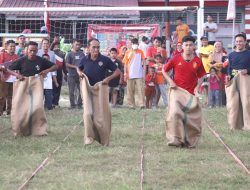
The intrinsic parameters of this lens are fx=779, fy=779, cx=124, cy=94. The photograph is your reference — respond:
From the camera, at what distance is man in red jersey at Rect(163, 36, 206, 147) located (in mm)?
12539

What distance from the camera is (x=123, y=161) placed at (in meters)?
11.0

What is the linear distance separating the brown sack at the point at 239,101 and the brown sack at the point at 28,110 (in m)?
3.69

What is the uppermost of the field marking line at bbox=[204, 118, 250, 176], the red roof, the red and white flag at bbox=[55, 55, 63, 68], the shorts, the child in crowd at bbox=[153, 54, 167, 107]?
the red roof

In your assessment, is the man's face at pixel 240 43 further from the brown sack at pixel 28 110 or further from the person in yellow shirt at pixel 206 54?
the person in yellow shirt at pixel 206 54

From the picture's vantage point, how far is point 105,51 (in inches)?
1028

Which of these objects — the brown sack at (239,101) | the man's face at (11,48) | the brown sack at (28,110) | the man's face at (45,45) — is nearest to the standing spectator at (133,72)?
the man's face at (45,45)

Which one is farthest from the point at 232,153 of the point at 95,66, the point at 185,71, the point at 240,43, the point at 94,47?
the point at 240,43

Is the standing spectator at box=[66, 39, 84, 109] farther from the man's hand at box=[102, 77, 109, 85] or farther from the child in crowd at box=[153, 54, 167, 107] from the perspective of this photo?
the man's hand at box=[102, 77, 109, 85]

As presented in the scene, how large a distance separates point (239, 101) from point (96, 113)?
Result: 3730 mm

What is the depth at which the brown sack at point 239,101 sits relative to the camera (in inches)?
597

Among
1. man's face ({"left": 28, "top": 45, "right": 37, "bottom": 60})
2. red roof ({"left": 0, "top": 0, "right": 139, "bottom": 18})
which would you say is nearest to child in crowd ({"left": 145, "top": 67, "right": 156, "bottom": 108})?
red roof ({"left": 0, "top": 0, "right": 139, "bottom": 18})

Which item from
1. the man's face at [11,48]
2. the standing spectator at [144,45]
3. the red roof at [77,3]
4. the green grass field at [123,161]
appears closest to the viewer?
the green grass field at [123,161]

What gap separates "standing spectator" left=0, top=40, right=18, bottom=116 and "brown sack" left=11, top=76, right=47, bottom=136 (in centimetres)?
382

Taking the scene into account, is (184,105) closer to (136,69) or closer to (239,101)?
(239,101)
